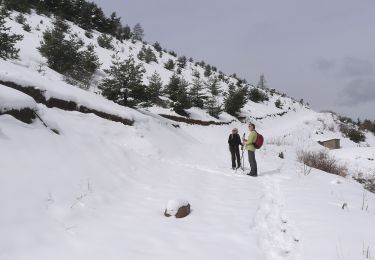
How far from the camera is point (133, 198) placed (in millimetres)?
6227

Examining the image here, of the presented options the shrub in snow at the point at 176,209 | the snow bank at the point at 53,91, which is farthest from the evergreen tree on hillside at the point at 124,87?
the shrub in snow at the point at 176,209

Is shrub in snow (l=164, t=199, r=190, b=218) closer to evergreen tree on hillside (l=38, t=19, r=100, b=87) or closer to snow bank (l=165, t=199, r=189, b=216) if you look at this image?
snow bank (l=165, t=199, r=189, b=216)

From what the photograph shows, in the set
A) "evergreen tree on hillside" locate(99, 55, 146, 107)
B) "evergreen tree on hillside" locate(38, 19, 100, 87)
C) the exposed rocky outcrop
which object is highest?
"evergreen tree on hillside" locate(38, 19, 100, 87)

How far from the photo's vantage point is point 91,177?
625 centimetres

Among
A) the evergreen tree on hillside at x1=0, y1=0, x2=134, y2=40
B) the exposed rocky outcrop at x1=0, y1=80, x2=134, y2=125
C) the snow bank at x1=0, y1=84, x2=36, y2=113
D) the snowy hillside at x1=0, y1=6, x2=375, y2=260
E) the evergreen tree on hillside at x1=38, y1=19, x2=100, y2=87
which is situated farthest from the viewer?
the evergreen tree on hillside at x1=0, y1=0, x2=134, y2=40

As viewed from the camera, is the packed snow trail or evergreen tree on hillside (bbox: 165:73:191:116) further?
evergreen tree on hillside (bbox: 165:73:191:116)

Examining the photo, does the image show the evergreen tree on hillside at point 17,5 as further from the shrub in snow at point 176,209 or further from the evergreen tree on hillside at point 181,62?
the shrub in snow at point 176,209

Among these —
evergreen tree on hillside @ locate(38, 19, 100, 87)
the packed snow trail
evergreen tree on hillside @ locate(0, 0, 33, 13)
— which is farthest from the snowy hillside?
evergreen tree on hillside @ locate(0, 0, 33, 13)

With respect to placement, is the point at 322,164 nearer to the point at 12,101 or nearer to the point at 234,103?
the point at 12,101

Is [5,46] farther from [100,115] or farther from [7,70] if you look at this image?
[100,115]

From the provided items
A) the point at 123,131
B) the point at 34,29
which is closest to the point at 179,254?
the point at 123,131

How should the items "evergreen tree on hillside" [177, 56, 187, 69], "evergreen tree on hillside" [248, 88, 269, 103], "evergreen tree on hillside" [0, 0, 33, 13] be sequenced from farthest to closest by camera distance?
"evergreen tree on hillside" [177, 56, 187, 69] < "evergreen tree on hillside" [248, 88, 269, 103] < "evergreen tree on hillside" [0, 0, 33, 13]

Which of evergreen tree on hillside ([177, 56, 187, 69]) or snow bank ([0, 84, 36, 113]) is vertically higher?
evergreen tree on hillside ([177, 56, 187, 69])

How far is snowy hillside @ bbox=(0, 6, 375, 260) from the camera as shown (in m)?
4.20
